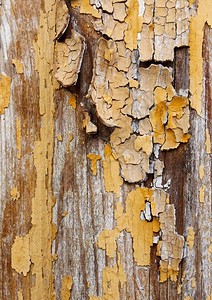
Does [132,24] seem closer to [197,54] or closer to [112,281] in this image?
[197,54]

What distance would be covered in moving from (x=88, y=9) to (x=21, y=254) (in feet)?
2.45

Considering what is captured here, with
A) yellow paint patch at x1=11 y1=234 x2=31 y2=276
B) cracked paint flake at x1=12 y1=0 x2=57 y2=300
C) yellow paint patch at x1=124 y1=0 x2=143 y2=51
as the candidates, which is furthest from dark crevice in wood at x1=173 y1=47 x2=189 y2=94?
yellow paint patch at x1=11 y1=234 x2=31 y2=276

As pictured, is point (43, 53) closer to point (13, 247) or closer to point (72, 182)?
point (72, 182)

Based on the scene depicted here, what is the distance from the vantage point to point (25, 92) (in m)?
0.92

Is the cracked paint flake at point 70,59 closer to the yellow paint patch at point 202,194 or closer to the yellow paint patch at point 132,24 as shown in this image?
the yellow paint patch at point 132,24

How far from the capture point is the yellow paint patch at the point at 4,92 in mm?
890

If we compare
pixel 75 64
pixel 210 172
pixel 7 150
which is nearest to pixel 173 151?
pixel 210 172

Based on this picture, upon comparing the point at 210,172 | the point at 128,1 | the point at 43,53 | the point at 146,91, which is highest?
the point at 128,1

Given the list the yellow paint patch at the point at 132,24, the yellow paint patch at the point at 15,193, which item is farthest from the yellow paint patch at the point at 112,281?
the yellow paint patch at the point at 132,24

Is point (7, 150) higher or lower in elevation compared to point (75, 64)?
lower

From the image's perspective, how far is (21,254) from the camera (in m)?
0.90

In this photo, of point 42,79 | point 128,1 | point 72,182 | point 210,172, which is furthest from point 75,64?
point 210,172

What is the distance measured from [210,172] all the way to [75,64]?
50 cm

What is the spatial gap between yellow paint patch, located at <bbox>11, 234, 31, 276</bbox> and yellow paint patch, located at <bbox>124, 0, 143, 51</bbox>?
64 centimetres
